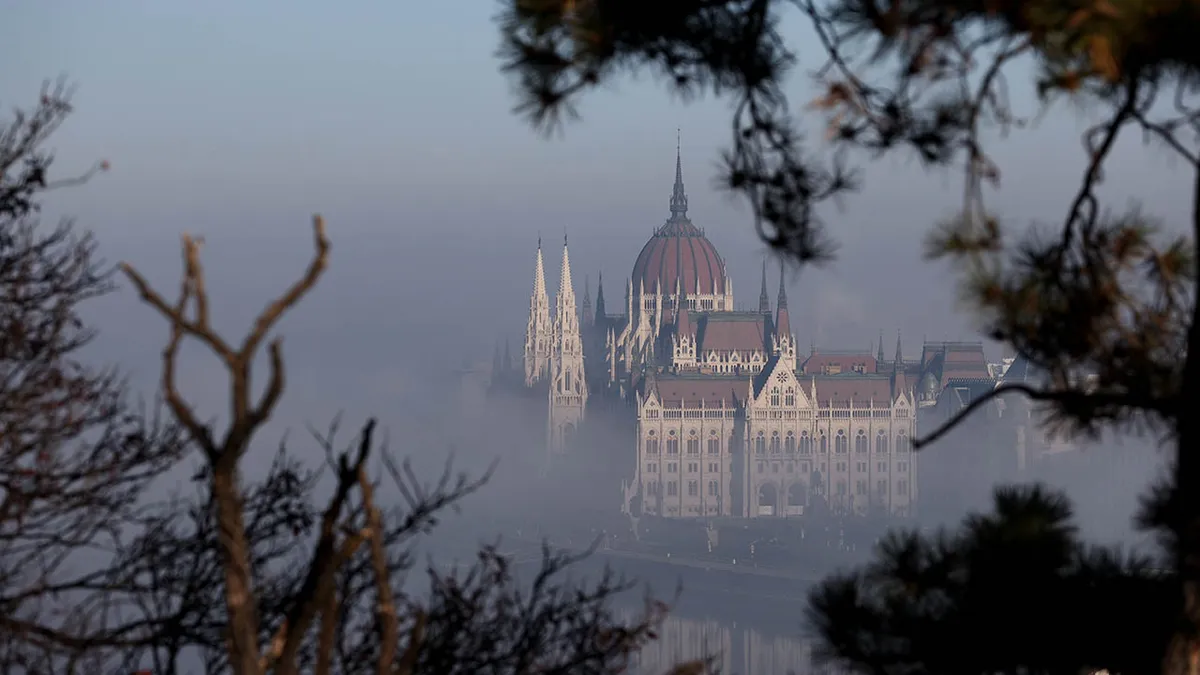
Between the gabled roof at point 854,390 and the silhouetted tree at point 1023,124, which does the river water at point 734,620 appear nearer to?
the gabled roof at point 854,390

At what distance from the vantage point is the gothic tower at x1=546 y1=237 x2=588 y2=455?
4080 inches

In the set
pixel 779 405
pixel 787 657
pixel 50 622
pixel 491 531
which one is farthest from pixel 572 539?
pixel 50 622

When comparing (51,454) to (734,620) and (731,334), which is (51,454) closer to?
(734,620)

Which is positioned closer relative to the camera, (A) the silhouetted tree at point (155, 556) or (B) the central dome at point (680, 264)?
(A) the silhouetted tree at point (155, 556)

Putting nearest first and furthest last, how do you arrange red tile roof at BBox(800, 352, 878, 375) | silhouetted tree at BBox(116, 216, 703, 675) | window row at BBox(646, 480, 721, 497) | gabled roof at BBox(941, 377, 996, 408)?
silhouetted tree at BBox(116, 216, 703, 675) < window row at BBox(646, 480, 721, 497) < red tile roof at BBox(800, 352, 878, 375) < gabled roof at BBox(941, 377, 996, 408)

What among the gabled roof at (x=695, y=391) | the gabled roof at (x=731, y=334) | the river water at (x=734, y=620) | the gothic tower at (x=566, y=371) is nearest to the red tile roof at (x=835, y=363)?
the gabled roof at (x=731, y=334)

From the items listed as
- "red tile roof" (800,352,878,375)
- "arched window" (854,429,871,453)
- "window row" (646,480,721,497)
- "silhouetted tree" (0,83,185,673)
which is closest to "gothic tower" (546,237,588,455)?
"window row" (646,480,721,497)

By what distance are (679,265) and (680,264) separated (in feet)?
0.27

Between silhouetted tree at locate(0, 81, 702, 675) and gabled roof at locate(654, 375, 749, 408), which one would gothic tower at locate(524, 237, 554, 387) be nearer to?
gabled roof at locate(654, 375, 749, 408)

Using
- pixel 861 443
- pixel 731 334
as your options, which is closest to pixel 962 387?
pixel 861 443

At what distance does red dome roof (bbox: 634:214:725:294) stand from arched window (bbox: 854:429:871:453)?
38.6 feet

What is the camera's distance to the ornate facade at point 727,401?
97.1 metres

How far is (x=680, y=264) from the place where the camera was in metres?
104

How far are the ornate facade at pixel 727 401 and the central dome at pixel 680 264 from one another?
0.27 ft
